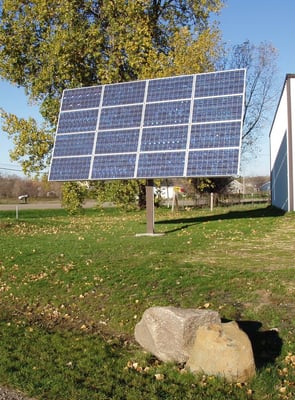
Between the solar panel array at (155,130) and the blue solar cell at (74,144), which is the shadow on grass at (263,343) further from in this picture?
the blue solar cell at (74,144)

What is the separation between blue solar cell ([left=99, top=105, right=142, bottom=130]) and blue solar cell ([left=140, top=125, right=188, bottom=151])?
72cm

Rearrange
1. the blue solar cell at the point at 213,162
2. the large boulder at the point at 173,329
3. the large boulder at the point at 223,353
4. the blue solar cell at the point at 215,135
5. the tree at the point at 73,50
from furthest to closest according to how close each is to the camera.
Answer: the tree at the point at 73,50 → the blue solar cell at the point at 215,135 → the blue solar cell at the point at 213,162 → the large boulder at the point at 173,329 → the large boulder at the point at 223,353

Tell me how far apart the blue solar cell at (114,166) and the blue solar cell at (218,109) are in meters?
2.49

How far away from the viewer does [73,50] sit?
29.5 m

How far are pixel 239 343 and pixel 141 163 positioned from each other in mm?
11322

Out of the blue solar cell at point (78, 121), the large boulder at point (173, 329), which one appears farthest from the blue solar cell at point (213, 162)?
the large boulder at point (173, 329)

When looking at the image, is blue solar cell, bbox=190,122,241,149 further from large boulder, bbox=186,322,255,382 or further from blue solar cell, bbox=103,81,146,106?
large boulder, bbox=186,322,255,382

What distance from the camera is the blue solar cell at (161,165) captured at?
53.3ft

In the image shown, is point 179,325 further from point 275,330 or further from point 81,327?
point 81,327

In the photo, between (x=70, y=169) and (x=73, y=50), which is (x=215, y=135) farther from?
(x=73, y=50)

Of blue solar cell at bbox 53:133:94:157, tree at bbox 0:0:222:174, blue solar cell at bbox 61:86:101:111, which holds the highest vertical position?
tree at bbox 0:0:222:174

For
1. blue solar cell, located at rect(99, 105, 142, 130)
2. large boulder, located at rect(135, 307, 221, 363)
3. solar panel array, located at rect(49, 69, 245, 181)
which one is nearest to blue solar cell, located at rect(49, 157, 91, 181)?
solar panel array, located at rect(49, 69, 245, 181)

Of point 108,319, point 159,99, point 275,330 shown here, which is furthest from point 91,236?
point 275,330

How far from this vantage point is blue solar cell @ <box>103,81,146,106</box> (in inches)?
726
